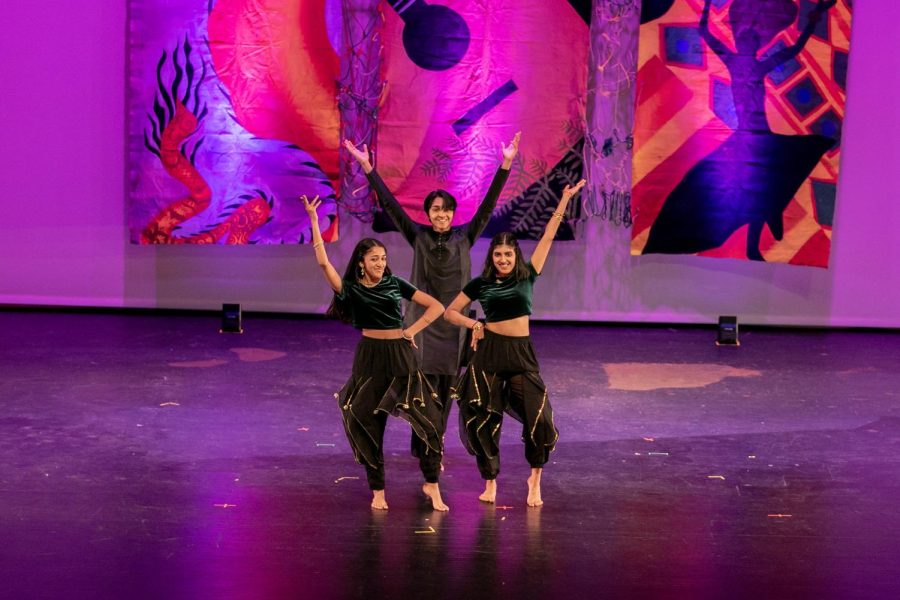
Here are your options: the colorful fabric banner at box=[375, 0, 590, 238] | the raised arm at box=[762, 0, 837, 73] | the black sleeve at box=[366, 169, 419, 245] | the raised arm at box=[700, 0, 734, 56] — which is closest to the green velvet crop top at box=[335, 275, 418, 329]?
the black sleeve at box=[366, 169, 419, 245]

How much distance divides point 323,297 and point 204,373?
7.12 ft

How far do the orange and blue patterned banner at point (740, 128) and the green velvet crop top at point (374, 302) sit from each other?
430 centimetres

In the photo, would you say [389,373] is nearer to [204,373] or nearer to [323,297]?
[204,373]

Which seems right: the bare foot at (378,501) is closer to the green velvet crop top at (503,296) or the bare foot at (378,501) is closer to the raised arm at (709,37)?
the green velvet crop top at (503,296)

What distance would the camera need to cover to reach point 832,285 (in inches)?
331

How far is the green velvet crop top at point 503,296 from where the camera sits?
427 centimetres

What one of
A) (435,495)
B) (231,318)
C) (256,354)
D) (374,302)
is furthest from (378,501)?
(231,318)

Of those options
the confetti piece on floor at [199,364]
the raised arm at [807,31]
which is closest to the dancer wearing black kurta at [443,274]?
the confetti piece on floor at [199,364]

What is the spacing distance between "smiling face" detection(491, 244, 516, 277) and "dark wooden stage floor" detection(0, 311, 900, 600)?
0.89 m

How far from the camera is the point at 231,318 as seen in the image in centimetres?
771

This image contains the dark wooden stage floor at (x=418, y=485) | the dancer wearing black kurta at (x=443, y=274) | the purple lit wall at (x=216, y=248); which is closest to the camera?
the dark wooden stage floor at (x=418, y=485)

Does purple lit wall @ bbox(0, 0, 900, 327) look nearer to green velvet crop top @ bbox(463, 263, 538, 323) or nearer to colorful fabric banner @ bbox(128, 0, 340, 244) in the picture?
colorful fabric banner @ bbox(128, 0, 340, 244)

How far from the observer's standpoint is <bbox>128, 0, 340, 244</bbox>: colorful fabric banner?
795 centimetres

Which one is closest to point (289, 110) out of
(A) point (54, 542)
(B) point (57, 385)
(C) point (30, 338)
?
(C) point (30, 338)
